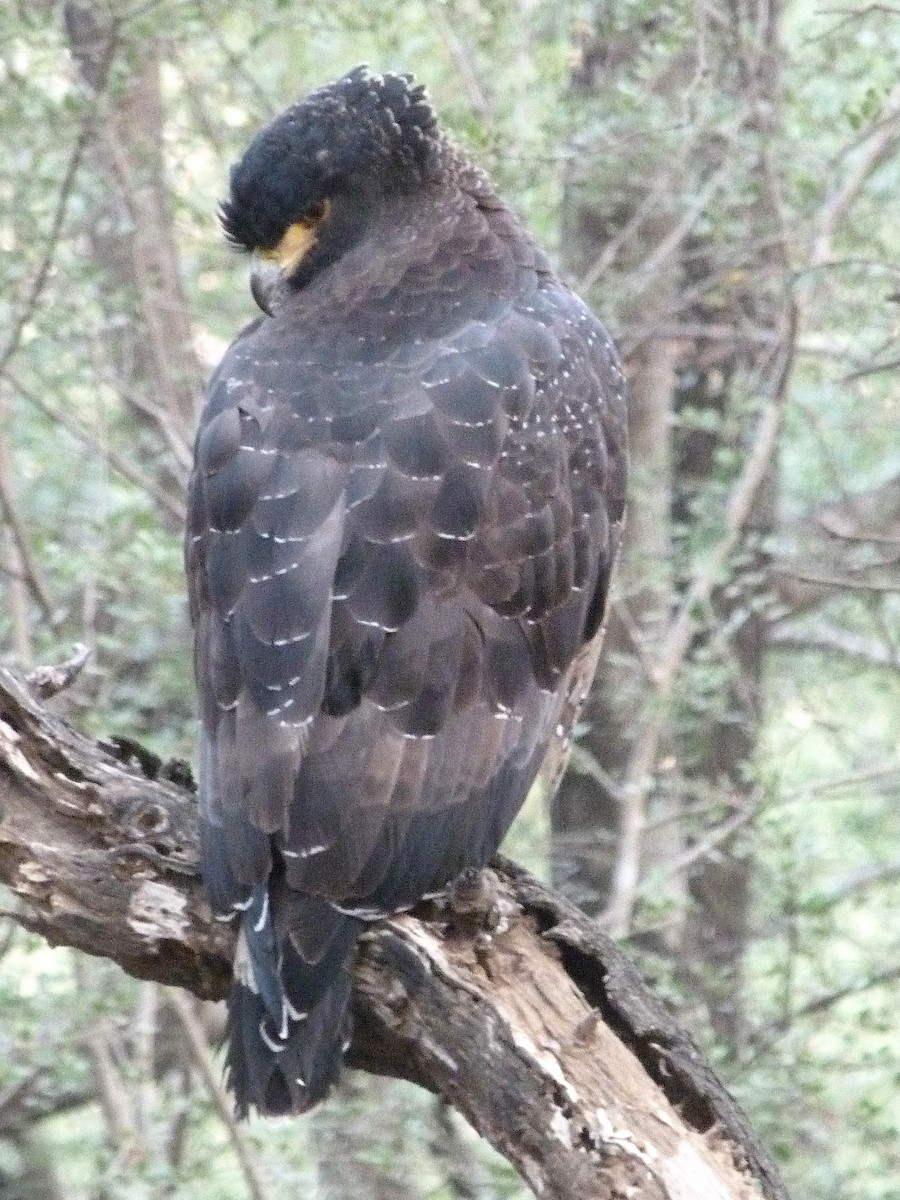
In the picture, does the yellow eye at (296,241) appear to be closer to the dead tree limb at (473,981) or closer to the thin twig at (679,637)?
the dead tree limb at (473,981)

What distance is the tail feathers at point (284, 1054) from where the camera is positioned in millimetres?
3631

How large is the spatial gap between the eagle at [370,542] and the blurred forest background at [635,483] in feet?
3.82

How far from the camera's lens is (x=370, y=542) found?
4105 millimetres

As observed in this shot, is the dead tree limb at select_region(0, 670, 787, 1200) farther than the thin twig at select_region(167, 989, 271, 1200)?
No

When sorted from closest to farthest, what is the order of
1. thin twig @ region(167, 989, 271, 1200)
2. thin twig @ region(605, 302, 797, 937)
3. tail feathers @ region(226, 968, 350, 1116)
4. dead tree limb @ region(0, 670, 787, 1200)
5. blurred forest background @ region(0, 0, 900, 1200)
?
tail feathers @ region(226, 968, 350, 1116)
dead tree limb @ region(0, 670, 787, 1200)
thin twig @ region(167, 989, 271, 1200)
blurred forest background @ region(0, 0, 900, 1200)
thin twig @ region(605, 302, 797, 937)

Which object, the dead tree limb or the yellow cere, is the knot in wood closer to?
the dead tree limb

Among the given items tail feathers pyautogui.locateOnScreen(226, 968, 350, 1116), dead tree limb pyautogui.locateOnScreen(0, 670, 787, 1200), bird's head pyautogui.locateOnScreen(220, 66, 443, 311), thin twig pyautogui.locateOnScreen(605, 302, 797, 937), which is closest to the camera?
tail feathers pyautogui.locateOnScreen(226, 968, 350, 1116)

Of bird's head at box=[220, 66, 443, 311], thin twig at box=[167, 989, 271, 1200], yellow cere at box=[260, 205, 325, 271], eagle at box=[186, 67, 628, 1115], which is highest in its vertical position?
bird's head at box=[220, 66, 443, 311]

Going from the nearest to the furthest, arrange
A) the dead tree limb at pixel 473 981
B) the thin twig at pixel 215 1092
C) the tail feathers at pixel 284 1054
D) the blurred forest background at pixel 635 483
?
the tail feathers at pixel 284 1054
the dead tree limb at pixel 473 981
the thin twig at pixel 215 1092
the blurred forest background at pixel 635 483

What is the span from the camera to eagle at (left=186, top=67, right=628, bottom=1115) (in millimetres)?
3754

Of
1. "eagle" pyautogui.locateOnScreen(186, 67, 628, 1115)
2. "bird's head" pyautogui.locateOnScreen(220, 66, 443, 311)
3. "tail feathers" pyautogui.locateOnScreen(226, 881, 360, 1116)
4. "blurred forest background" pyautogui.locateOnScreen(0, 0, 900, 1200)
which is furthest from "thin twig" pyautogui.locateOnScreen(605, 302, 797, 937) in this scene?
"tail feathers" pyautogui.locateOnScreen(226, 881, 360, 1116)

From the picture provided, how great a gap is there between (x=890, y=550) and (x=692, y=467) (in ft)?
3.83

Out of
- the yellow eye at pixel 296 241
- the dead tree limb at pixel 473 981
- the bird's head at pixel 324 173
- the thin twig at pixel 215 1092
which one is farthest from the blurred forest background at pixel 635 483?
the dead tree limb at pixel 473 981

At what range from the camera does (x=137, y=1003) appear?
6.98 meters
